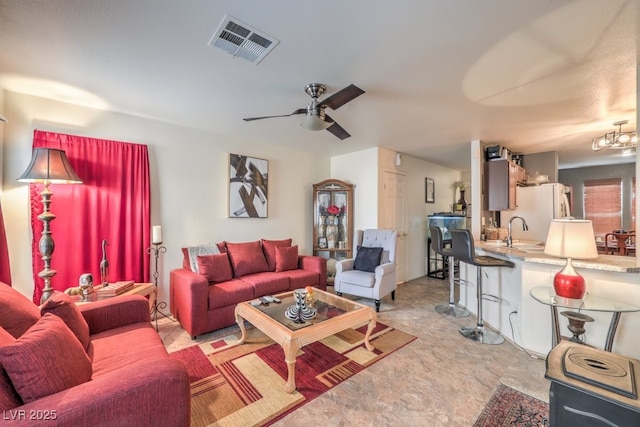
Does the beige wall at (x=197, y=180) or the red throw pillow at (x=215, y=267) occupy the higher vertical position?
the beige wall at (x=197, y=180)

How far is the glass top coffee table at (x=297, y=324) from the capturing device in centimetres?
187

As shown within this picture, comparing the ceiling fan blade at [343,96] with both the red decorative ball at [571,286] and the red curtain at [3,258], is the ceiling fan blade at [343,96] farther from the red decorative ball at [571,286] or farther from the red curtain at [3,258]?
the red curtain at [3,258]

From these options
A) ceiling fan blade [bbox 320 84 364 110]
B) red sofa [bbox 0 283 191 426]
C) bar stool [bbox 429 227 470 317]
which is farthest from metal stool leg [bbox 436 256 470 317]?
red sofa [bbox 0 283 191 426]

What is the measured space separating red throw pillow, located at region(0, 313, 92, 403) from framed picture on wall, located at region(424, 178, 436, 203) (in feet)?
18.1

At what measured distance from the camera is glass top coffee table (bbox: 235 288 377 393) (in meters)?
1.87

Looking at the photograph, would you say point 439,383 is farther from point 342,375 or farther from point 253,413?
point 253,413

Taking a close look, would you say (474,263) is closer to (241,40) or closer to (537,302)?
(537,302)

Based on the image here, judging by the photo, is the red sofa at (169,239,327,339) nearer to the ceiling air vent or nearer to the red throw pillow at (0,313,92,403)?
the red throw pillow at (0,313,92,403)

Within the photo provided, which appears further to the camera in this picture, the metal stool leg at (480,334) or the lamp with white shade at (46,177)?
the metal stool leg at (480,334)

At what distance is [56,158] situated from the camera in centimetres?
223

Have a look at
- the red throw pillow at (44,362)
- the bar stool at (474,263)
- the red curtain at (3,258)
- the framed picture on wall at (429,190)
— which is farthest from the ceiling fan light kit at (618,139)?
the red curtain at (3,258)

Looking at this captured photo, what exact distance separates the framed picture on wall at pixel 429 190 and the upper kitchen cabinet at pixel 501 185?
1.57 meters

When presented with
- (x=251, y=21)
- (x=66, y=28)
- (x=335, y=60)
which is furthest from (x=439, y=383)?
(x=66, y=28)

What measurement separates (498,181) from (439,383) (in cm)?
295
